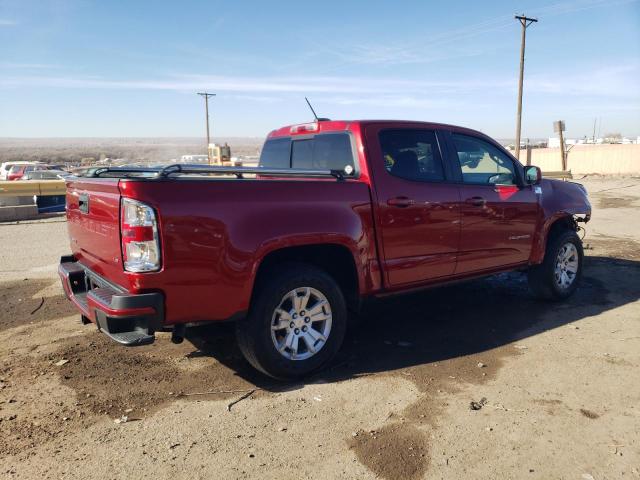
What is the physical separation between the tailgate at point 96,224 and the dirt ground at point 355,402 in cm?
92

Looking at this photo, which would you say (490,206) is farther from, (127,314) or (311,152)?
(127,314)

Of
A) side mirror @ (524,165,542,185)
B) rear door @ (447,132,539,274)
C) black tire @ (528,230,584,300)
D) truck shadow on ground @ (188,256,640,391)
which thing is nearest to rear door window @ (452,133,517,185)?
rear door @ (447,132,539,274)

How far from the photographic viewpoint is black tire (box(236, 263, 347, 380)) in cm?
361

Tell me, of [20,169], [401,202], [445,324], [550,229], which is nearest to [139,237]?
[401,202]

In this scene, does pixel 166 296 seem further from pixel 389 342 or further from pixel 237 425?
pixel 389 342

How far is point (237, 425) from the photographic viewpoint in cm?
325

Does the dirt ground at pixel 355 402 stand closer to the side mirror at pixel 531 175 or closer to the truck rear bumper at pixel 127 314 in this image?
the truck rear bumper at pixel 127 314

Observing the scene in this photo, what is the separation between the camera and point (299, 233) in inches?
145

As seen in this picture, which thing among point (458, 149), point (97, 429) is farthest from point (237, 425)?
point (458, 149)

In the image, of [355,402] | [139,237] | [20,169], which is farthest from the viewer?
[20,169]

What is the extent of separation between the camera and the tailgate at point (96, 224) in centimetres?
330

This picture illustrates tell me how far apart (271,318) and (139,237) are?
1.08 metres

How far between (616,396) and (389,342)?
5.98 feet

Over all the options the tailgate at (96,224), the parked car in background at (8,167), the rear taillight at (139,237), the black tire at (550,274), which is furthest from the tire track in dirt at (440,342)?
the parked car in background at (8,167)
